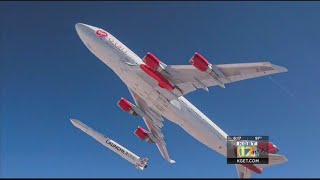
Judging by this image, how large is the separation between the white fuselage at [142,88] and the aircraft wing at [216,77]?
7.94 feet

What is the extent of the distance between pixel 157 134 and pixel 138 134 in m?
2.56

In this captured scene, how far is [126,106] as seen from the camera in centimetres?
5594

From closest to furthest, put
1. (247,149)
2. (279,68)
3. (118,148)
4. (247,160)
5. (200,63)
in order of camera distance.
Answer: (279,68) < (200,63) < (247,149) < (247,160) < (118,148)

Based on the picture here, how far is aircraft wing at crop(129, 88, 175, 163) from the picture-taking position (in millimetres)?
56562

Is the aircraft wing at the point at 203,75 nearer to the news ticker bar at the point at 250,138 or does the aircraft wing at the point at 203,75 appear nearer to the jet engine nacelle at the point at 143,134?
the news ticker bar at the point at 250,138

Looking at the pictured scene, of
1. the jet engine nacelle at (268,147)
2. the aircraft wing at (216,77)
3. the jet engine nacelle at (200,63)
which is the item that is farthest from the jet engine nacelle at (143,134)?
the jet engine nacelle at (200,63)

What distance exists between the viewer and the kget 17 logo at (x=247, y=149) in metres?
45.7

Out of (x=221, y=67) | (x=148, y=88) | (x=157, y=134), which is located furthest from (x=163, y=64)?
(x=157, y=134)

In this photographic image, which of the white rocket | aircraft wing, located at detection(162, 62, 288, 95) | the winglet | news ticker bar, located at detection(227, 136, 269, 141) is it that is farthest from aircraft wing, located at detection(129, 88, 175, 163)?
the winglet

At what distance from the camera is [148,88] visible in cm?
4781

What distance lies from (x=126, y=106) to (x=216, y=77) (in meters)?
16.0

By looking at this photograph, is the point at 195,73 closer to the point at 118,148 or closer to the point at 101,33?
the point at 101,33

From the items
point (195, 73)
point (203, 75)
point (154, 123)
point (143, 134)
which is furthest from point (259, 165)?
point (195, 73)

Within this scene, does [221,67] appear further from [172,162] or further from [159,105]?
[172,162]
